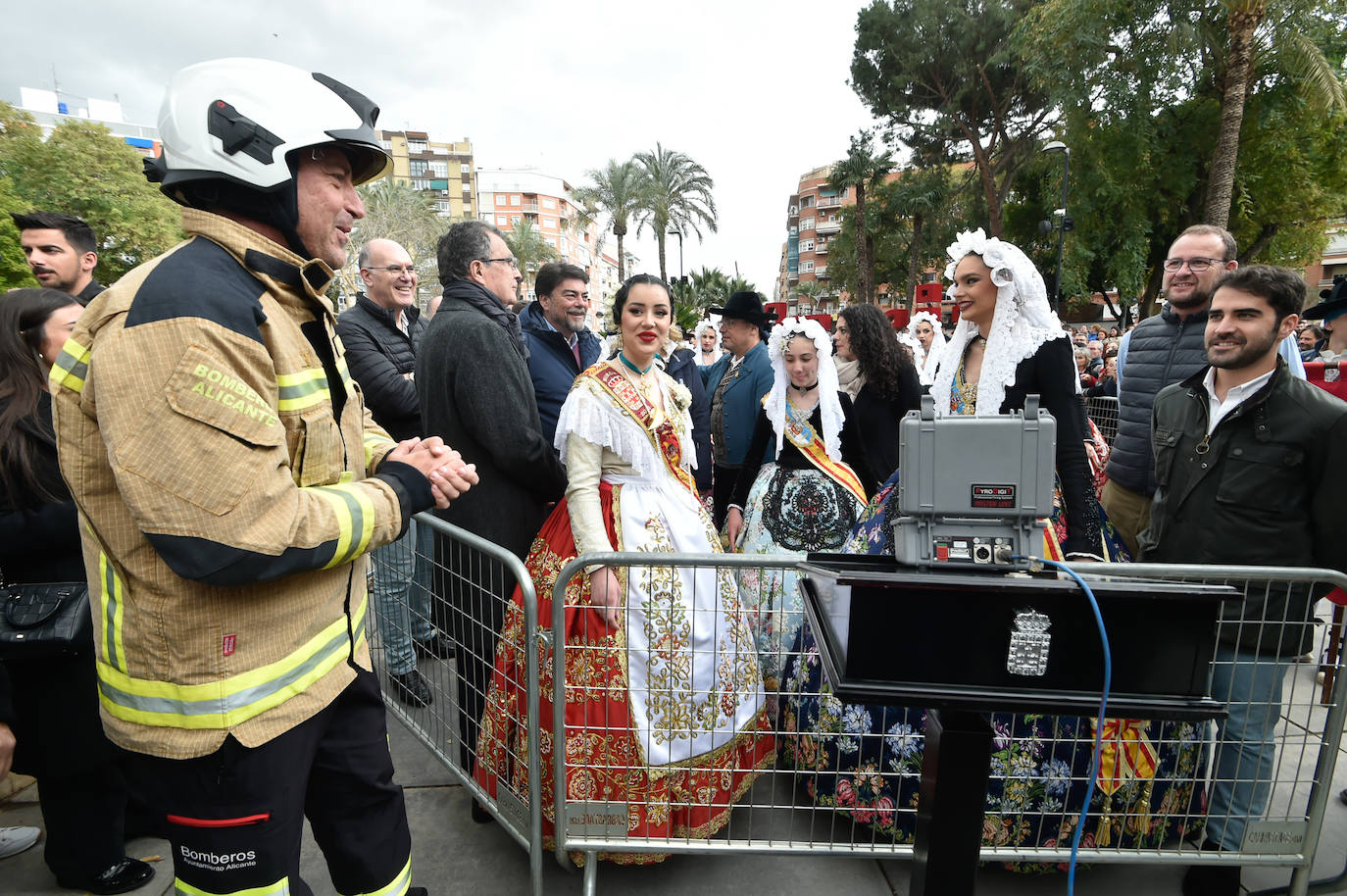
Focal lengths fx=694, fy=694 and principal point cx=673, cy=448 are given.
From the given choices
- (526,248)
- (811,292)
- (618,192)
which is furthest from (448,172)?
(618,192)

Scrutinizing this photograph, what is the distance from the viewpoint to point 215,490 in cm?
119

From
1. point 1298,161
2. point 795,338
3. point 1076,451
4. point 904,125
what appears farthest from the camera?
point 904,125

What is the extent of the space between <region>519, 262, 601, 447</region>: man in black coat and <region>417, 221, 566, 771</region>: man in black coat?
38 centimetres

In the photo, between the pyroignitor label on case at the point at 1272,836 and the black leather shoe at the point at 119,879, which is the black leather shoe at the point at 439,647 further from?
the pyroignitor label on case at the point at 1272,836

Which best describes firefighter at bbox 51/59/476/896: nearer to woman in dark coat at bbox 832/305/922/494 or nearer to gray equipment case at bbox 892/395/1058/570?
gray equipment case at bbox 892/395/1058/570

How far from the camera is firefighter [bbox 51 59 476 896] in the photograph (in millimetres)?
1188

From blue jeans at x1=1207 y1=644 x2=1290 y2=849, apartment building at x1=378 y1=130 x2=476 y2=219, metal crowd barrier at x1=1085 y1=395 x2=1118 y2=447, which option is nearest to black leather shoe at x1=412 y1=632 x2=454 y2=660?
blue jeans at x1=1207 y1=644 x2=1290 y2=849

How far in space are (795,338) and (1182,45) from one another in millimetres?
16056

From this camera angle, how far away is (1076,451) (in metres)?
2.49

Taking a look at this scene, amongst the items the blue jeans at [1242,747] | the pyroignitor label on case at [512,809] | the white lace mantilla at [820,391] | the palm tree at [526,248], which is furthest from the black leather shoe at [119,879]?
the palm tree at [526,248]

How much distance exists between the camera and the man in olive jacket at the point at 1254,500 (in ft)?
7.21

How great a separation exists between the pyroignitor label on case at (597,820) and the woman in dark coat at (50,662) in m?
1.46

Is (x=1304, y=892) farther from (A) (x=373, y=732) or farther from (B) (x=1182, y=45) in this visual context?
(B) (x=1182, y=45)

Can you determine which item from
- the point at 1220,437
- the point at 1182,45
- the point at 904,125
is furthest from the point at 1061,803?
the point at 904,125
